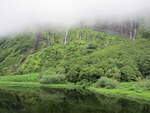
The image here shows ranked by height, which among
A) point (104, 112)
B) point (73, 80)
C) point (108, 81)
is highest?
point (104, 112)

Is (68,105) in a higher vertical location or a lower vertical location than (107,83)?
higher

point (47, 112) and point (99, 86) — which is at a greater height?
point (47, 112)

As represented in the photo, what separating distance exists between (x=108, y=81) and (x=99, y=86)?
1003 centimetres

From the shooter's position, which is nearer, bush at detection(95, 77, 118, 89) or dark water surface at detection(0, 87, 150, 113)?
dark water surface at detection(0, 87, 150, 113)

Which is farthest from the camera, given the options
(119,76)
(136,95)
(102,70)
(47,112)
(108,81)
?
(102,70)

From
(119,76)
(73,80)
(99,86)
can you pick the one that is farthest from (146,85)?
(73,80)

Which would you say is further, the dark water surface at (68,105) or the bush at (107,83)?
the bush at (107,83)

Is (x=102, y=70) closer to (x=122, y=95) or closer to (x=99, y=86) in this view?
(x=99, y=86)

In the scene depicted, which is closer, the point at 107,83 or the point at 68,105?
the point at 68,105

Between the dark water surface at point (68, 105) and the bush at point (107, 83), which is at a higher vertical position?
the dark water surface at point (68, 105)

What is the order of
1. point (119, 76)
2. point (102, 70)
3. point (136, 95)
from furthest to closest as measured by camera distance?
point (102, 70) → point (119, 76) → point (136, 95)

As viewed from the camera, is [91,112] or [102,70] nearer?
[91,112]

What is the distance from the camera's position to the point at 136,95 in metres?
108

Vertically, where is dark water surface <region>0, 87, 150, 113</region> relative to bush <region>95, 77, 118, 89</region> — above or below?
above
